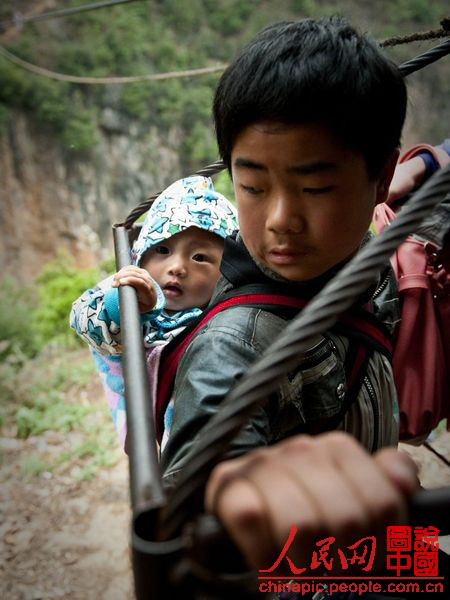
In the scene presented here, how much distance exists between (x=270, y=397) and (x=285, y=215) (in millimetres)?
244

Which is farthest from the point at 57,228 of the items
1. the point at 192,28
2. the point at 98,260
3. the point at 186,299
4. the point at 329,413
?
the point at 329,413

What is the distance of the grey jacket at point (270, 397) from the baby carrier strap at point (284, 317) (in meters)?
0.02

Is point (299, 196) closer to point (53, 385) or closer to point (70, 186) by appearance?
point (53, 385)

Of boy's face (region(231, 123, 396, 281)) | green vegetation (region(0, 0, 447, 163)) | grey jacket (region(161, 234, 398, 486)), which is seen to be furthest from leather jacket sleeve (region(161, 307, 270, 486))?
green vegetation (region(0, 0, 447, 163))

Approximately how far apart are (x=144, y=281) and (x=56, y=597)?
1892 millimetres

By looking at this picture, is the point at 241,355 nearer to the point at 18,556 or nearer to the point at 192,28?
the point at 18,556

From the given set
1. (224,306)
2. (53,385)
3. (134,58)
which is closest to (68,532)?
(53,385)

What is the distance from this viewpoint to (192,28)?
10.1m

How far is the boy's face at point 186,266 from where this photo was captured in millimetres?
1213

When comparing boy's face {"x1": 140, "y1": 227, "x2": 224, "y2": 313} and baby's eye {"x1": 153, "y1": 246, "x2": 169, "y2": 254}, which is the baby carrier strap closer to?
boy's face {"x1": 140, "y1": 227, "x2": 224, "y2": 313}

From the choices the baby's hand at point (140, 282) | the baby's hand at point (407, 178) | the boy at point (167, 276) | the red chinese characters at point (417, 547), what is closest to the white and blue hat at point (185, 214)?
the boy at point (167, 276)

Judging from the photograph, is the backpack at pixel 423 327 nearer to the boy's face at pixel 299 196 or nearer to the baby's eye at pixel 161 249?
the boy's face at pixel 299 196

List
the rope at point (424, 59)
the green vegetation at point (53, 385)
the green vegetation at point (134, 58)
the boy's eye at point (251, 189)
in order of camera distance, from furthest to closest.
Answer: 1. the green vegetation at point (134, 58)
2. the green vegetation at point (53, 385)
3. the rope at point (424, 59)
4. the boy's eye at point (251, 189)

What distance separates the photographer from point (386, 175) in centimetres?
80
